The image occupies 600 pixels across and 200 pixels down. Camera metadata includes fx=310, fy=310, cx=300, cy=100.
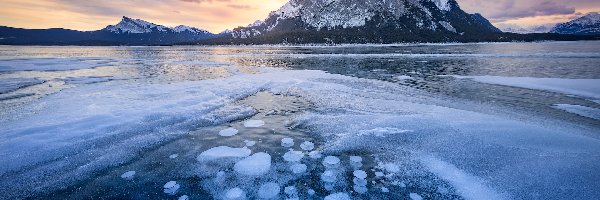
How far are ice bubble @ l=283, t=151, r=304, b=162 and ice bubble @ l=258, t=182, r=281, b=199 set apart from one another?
3.32 feet

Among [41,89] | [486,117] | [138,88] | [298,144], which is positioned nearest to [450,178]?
[298,144]

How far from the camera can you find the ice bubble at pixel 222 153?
20.2 feet

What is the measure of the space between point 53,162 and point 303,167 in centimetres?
476

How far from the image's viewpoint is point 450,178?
198 inches

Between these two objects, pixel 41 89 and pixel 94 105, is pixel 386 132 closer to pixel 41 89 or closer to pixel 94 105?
pixel 94 105

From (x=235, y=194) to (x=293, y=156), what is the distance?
1702 mm

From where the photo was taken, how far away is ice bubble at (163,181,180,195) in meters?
4.77

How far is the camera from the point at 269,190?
4.80 m

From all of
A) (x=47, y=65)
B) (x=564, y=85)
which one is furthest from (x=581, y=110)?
(x=47, y=65)

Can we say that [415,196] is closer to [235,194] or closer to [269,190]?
[269,190]

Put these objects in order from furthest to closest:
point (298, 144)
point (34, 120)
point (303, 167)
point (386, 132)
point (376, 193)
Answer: point (34, 120)
point (386, 132)
point (298, 144)
point (303, 167)
point (376, 193)

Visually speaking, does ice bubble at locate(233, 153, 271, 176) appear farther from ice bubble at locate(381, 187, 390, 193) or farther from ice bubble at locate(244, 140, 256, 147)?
ice bubble at locate(381, 187, 390, 193)

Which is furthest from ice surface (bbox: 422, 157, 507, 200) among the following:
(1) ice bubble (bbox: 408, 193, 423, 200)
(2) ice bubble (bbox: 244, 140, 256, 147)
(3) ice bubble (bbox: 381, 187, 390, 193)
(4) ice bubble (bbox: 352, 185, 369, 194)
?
(2) ice bubble (bbox: 244, 140, 256, 147)

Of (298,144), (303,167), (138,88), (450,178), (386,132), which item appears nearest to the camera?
(450,178)
